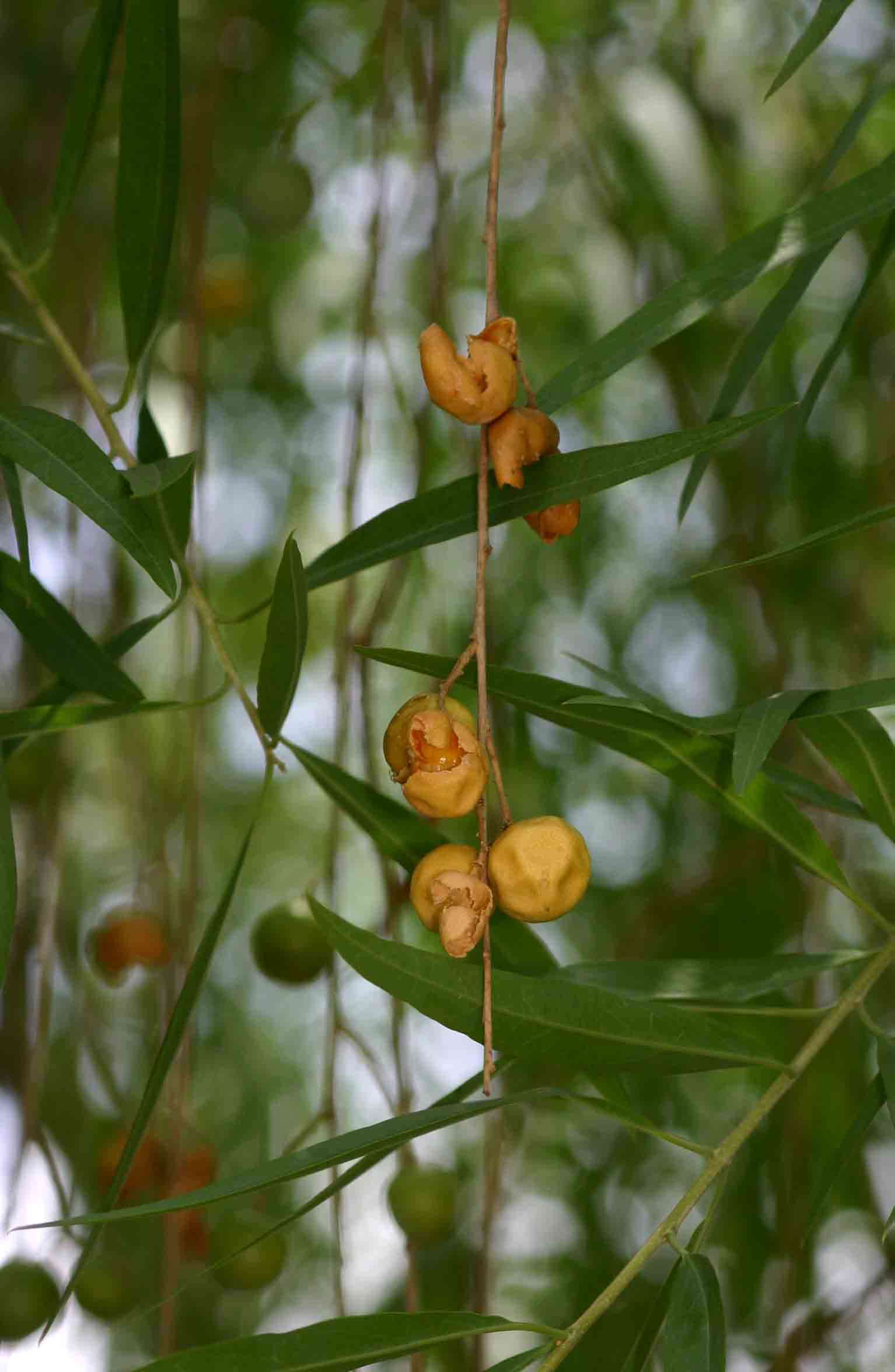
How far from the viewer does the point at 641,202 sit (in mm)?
1541

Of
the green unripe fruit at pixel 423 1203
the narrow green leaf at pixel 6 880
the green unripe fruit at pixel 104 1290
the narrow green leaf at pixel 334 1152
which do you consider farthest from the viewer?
the green unripe fruit at pixel 104 1290

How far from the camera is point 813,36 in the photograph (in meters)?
0.62

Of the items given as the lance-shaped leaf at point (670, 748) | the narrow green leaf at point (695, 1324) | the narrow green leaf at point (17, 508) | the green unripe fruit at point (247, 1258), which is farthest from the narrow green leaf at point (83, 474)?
the green unripe fruit at point (247, 1258)

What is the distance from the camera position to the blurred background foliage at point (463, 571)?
136cm

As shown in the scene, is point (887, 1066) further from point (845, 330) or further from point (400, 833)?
point (845, 330)

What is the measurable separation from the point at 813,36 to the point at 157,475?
0.33 meters

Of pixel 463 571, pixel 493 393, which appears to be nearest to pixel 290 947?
pixel 493 393

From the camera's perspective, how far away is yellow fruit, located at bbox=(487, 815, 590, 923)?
0.55 metres

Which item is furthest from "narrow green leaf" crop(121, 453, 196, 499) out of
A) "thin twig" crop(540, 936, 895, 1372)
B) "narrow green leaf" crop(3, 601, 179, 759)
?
"thin twig" crop(540, 936, 895, 1372)

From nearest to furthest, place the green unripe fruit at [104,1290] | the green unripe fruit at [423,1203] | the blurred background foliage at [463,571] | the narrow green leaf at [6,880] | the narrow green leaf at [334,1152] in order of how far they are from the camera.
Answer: the narrow green leaf at [334,1152] < the narrow green leaf at [6,880] < the green unripe fruit at [423,1203] < the green unripe fruit at [104,1290] < the blurred background foliage at [463,571]

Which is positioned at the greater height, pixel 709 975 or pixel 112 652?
pixel 112 652

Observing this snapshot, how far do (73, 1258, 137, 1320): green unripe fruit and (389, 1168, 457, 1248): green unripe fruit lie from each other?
24 centimetres

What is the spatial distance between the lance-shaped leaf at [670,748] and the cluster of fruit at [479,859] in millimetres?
51

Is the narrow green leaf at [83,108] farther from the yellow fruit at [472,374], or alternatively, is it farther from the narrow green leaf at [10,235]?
the yellow fruit at [472,374]
